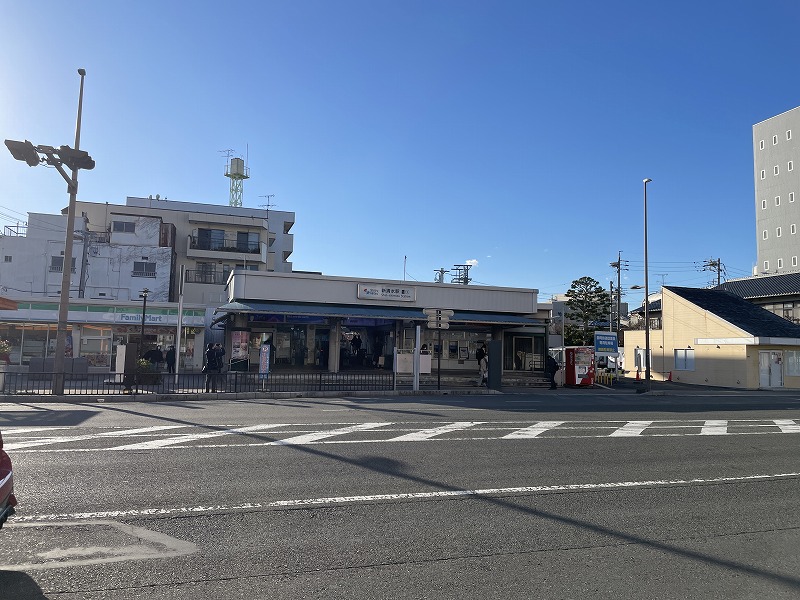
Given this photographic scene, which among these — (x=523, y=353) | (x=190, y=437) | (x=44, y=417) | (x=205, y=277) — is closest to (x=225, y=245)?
(x=205, y=277)

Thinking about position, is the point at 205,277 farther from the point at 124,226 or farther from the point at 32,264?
the point at 32,264

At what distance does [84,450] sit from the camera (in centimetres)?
939

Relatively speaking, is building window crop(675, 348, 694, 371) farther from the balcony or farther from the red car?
the red car

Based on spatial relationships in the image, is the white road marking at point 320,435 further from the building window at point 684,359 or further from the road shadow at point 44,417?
the building window at point 684,359

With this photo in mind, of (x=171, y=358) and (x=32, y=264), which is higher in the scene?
(x=32, y=264)

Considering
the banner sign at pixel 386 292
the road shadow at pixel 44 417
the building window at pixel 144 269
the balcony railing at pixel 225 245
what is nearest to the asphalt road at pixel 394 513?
the road shadow at pixel 44 417

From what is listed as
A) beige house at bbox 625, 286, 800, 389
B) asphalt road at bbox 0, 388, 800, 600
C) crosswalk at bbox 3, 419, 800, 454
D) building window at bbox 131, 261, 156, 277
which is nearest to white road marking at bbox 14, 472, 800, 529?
asphalt road at bbox 0, 388, 800, 600

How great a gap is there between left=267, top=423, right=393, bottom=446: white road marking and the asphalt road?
4.3 inches

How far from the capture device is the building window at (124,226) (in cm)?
4838

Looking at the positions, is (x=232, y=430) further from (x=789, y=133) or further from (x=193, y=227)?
(x=789, y=133)

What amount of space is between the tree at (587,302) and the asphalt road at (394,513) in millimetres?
37801

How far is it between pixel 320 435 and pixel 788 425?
12.1m

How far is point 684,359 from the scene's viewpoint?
39000 mm

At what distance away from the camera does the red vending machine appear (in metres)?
29.4
